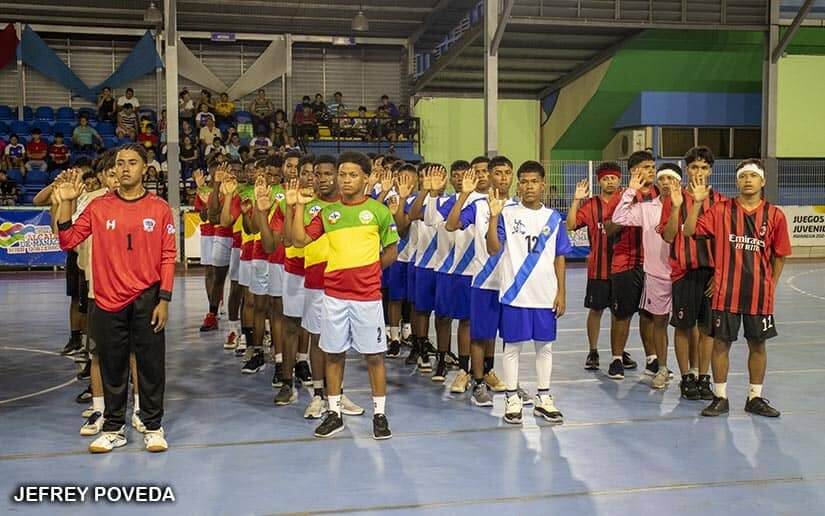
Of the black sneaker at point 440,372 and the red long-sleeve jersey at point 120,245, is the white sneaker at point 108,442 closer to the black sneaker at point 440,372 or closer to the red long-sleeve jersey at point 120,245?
the red long-sleeve jersey at point 120,245

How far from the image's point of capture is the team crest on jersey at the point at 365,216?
561 centimetres

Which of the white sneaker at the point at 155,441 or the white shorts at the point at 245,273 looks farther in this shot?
the white shorts at the point at 245,273

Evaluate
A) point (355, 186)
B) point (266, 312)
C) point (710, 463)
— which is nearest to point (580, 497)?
point (710, 463)

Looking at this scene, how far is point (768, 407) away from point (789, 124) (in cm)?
1743

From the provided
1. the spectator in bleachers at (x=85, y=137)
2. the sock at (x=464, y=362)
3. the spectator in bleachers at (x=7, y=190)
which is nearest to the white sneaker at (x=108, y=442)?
the sock at (x=464, y=362)

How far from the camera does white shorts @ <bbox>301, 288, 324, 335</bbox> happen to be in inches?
243

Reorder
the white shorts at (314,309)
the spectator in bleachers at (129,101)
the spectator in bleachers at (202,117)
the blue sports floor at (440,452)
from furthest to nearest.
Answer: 1. the spectator in bleachers at (129,101)
2. the spectator in bleachers at (202,117)
3. the white shorts at (314,309)
4. the blue sports floor at (440,452)

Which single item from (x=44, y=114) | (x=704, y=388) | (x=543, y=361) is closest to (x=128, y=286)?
(x=543, y=361)

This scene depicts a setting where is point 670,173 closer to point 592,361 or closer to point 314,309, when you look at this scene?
point 592,361

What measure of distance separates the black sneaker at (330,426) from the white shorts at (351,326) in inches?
19.2

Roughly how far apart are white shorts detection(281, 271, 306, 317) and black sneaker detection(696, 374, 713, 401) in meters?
3.19

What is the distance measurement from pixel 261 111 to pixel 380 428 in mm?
19571

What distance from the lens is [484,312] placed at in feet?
21.3

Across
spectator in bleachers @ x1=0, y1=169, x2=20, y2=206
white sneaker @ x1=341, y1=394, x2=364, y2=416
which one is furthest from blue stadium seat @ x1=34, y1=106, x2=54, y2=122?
white sneaker @ x1=341, y1=394, x2=364, y2=416
